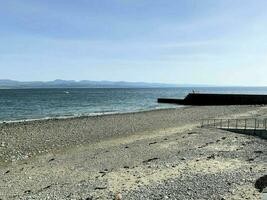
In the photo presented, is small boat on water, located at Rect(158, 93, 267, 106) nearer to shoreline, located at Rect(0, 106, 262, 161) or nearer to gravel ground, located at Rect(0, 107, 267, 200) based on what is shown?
shoreline, located at Rect(0, 106, 262, 161)

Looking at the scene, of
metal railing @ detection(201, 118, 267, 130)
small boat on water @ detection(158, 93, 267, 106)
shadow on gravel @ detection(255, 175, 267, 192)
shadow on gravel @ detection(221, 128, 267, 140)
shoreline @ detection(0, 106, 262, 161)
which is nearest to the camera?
shadow on gravel @ detection(255, 175, 267, 192)

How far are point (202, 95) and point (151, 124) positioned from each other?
46.2 m

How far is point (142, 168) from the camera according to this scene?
18016 mm

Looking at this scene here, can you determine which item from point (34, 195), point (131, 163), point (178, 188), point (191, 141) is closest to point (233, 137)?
point (191, 141)

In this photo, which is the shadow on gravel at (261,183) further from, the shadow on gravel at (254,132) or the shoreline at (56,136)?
the shoreline at (56,136)

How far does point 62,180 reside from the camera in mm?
16734

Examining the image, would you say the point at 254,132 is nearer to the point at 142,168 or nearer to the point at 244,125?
the point at 244,125

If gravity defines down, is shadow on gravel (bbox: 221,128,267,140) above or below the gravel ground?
above

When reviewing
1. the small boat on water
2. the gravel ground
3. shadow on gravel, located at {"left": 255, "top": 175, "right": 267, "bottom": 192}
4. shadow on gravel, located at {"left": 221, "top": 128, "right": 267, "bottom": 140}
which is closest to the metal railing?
shadow on gravel, located at {"left": 221, "top": 128, "right": 267, "bottom": 140}

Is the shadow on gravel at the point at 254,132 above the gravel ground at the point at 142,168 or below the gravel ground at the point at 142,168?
above

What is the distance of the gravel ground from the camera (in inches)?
552

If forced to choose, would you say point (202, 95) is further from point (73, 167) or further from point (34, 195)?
point (34, 195)

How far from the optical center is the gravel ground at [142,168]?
14.0 metres

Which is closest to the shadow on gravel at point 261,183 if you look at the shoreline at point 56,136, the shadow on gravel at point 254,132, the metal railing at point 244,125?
the shadow on gravel at point 254,132
